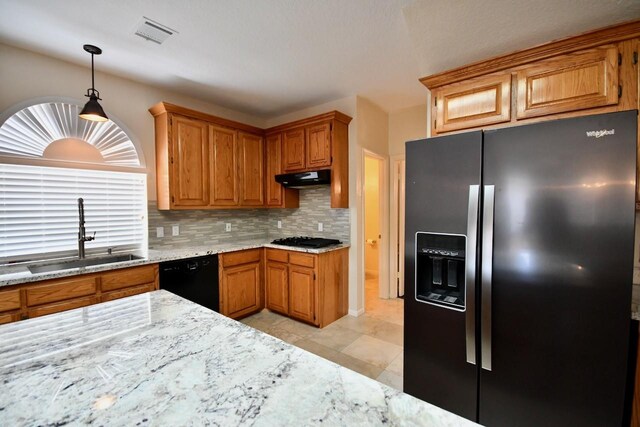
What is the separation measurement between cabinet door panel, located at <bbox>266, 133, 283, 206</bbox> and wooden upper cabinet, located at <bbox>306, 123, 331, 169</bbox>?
0.49 metres

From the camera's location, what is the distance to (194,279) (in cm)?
283

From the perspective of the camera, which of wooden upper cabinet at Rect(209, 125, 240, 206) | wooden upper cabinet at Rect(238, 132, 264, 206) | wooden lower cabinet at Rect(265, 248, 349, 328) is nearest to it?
wooden lower cabinet at Rect(265, 248, 349, 328)

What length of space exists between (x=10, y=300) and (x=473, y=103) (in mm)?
3376

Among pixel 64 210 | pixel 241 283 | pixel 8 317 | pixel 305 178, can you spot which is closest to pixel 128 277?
pixel 8 317

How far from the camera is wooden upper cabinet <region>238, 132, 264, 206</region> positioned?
3627 mm

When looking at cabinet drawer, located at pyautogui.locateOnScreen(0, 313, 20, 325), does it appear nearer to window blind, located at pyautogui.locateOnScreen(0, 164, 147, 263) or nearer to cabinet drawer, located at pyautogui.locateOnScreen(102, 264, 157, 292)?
cabinet drawer, located at pyautogui.locateOnScreen(102, 264, 157, 292)

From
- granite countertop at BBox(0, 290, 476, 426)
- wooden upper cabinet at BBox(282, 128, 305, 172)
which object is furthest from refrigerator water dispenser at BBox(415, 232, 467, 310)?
wooden upper cabinet at BBox(282, 128, 305, 172)

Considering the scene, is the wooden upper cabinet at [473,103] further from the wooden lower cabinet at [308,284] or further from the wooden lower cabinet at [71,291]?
the wooden lower cabinet at [71,291]

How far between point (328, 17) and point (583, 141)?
1697mm

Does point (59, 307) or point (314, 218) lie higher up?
point (314, 218)

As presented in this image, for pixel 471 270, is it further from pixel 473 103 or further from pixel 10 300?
pixel 10 300

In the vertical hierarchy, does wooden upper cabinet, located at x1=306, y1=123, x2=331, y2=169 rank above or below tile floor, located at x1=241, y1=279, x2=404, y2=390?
above

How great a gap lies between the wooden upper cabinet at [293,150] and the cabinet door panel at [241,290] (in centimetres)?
132

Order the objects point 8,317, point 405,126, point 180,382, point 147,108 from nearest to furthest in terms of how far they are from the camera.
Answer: point 180,382
point 8,317
point 147,108
point 405,126
